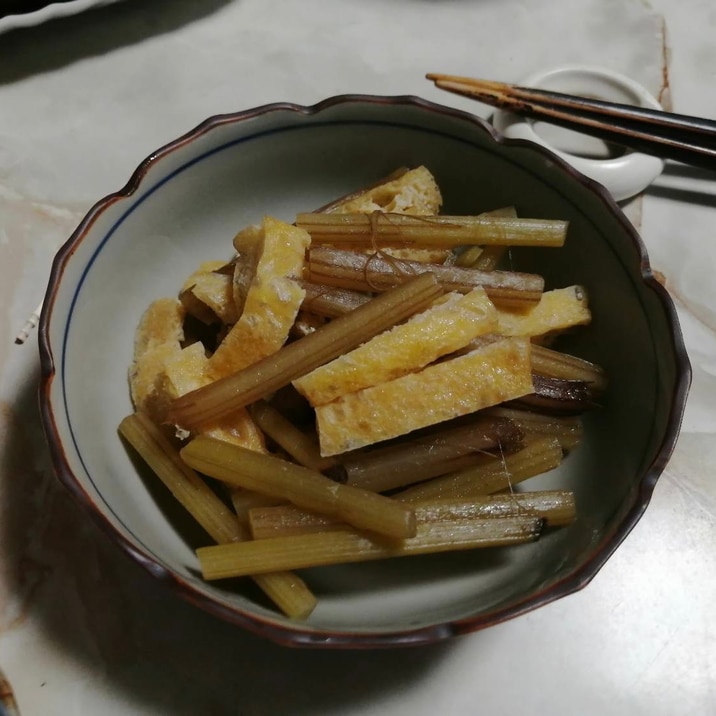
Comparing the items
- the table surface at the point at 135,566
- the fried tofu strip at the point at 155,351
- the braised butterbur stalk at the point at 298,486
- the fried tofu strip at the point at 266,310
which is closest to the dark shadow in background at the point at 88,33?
the table surface at the point at 135,566

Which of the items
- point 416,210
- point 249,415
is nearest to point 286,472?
point 249,415

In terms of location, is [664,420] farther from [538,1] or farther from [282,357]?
[538,1]

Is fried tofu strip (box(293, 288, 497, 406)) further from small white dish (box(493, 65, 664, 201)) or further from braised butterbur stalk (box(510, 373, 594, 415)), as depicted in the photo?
small white dish (box(493, 65, 664, 201))

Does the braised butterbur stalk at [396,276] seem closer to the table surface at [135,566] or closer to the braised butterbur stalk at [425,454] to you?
the braised butterbur stalk at [425,454]

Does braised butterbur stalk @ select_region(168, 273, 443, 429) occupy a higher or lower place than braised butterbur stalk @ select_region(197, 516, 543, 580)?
higher

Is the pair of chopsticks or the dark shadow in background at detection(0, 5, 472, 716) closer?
the dark shadow in background at detection(0, 5, 472, 716)

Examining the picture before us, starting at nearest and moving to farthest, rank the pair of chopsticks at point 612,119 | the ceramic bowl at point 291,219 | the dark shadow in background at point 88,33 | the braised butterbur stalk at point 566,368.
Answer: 1. the ceramic bowl at point 291,219
2. the braised butterbur stalk at point 566,368
3. the pair of chopsticks at point 612,119
4. the dark shadow in background at point 88,33

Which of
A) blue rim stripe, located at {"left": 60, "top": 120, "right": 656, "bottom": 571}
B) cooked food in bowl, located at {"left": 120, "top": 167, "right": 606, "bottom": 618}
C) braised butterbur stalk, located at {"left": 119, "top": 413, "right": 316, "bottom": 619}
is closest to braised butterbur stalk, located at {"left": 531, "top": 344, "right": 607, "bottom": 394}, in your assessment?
cooked food in bowl, located at {"left": 120, "top": 167, "right": 606, "bottom": 618}
